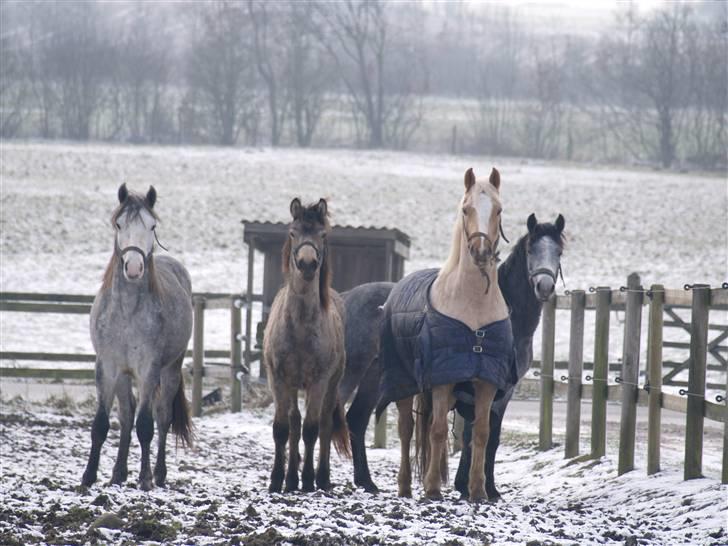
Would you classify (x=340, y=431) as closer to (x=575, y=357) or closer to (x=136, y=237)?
(x=136, y=237)

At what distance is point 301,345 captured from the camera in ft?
26.2

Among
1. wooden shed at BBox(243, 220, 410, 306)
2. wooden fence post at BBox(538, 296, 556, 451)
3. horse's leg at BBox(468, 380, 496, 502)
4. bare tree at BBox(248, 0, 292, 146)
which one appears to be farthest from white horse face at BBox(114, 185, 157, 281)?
bare tree at BBox(248, 0, 292, 146)

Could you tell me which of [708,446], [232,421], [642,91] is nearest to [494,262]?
[708,446]

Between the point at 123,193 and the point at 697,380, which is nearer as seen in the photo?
the point at 697,380

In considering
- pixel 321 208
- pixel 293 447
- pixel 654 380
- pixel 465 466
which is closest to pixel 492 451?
pixel 465 466

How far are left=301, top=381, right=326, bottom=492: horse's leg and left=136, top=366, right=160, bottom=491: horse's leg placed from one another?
112 centimetres

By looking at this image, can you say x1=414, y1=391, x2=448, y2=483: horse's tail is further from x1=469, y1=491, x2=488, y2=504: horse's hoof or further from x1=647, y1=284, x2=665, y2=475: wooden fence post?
x1=647, y1=284, x2=665, y2=475: wooden fence post

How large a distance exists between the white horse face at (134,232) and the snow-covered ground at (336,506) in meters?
1.56

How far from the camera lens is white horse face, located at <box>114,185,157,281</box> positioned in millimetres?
7785

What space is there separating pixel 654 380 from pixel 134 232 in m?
3.99

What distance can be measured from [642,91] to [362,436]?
4713 centimetres

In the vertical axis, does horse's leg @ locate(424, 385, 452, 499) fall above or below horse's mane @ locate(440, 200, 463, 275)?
below

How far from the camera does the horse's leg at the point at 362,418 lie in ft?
28.5

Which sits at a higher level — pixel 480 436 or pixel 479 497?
pixel 480 436
